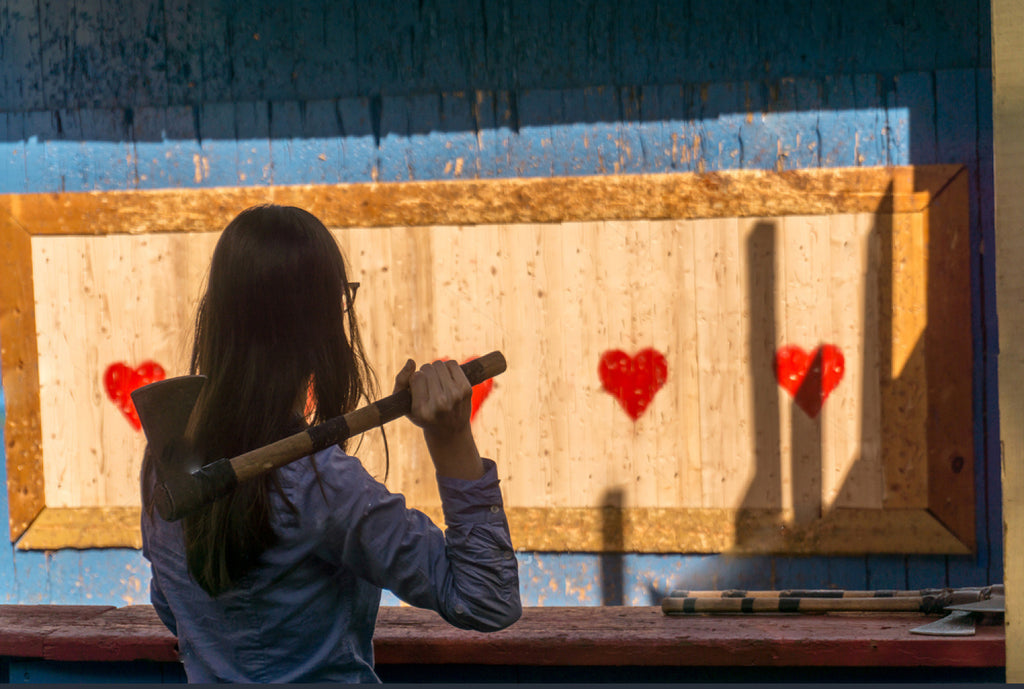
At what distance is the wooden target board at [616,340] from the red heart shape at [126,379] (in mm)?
11

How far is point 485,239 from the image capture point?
14.5 feet

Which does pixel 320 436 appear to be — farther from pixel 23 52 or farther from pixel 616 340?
pixel 23 52

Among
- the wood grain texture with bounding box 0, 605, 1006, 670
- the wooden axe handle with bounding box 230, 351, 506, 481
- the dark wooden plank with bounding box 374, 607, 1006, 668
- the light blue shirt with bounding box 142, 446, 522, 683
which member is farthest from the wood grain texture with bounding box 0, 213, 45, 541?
the wooden axe handle with bounding box 230, 351, 506, 481

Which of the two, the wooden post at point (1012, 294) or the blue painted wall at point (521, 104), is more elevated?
the blue painted wall at point (521, 104)

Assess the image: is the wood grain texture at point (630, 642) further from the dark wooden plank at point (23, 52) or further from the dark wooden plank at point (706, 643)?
the dark wooden plank at point (23, 52)

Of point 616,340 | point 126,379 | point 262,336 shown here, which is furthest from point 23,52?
point 262,336

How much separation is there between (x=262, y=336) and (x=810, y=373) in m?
3.08

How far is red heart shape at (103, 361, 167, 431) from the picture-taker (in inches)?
180

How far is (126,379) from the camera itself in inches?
181

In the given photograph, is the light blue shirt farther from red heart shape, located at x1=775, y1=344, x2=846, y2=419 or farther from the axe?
red heart shape, located at x1=775, y1=344, x2=846, y2=419

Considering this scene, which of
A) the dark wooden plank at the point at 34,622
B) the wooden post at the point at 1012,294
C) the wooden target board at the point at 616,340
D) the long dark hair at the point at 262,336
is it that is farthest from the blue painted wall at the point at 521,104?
the long dark hair at the point at 262,336

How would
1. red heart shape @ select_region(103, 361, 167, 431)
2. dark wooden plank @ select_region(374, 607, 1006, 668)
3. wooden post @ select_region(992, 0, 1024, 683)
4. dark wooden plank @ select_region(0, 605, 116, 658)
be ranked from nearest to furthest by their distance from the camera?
wooden post @ select_region(992, 0, 1024, 683), dark wooden plank @ select_region(374, 607, 1006, 668), dark wooden plank @ select_region(0, 605, 116, 658), red heart shape @ select_region(103, 361, 167, 431)

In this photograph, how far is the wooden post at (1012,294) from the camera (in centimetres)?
174

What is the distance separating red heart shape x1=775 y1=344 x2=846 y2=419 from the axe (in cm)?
293
